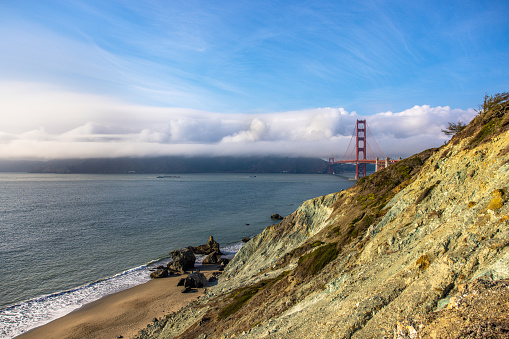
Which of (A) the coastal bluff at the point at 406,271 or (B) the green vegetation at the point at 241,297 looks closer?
(A) the coastal bluff at the point at 406,271

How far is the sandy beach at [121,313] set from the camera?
27141 millimetres

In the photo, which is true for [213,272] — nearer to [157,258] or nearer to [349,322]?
[157,258]

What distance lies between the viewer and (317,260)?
18.4 metres

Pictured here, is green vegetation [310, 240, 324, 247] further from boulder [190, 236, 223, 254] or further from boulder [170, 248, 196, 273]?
boulder [190, 236, 223, 254]

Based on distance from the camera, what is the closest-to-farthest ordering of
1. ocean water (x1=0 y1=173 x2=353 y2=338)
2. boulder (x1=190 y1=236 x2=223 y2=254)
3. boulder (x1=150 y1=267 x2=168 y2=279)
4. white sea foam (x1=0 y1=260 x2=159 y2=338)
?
1. white sea foam (x1=0 y1=260 x2=159 y2=338)
2. ocean water (x1=0 y1=173 x2=353 y2=338)
3. boulder (x1=150 y1=267 x2=168 y2=279)
4. boulder (x1=190 y1=236 x2=223 y2=254)

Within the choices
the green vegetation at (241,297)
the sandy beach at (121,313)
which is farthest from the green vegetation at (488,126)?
the sandy beach at (121,313)

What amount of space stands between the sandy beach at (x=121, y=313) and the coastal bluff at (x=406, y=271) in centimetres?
509

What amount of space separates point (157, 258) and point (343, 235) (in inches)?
1453

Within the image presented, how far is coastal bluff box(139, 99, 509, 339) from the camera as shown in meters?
7.56

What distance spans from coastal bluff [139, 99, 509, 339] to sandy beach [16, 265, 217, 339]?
16.7ft

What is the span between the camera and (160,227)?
6800 centimetres

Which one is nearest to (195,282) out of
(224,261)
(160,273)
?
(160,273)

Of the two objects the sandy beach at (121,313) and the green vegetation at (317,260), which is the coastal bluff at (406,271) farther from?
the sandy beach at (121,313)

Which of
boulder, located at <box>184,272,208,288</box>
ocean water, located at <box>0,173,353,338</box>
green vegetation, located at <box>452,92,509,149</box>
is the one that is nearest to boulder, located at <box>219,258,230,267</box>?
ocean water, located at <box>0,173,353,338</box>
